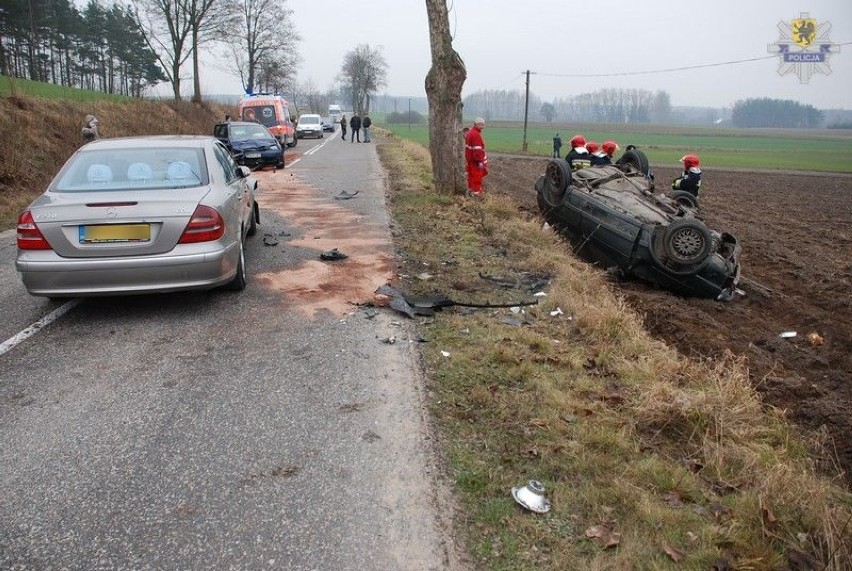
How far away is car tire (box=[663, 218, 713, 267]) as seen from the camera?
754 centimetres

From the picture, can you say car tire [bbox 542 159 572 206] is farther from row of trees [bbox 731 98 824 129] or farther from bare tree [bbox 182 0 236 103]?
row of trees [bbox 731 98 824 129]

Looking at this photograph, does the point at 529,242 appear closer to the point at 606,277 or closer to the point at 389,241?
the point at 606,277

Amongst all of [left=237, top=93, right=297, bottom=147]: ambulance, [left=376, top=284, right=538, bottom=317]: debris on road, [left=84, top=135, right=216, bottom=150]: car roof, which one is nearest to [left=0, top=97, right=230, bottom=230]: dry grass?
[left=237, top=93, right=297, bottom=147]: ambulance

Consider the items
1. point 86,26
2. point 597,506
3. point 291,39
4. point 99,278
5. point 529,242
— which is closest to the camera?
point 597,506

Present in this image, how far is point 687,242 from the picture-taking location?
7.60 metres

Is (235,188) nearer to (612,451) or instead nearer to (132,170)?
(132,170)

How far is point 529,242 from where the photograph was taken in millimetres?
9281

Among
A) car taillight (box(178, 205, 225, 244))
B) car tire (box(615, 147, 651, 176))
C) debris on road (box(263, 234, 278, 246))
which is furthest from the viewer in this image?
car tire (box(615, 147, 651, 176))

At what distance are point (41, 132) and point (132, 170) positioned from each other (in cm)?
1387

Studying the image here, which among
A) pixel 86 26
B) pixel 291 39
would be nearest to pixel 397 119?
pixel 291 39

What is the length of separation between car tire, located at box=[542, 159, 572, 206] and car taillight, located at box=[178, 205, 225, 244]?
5941 millimetres

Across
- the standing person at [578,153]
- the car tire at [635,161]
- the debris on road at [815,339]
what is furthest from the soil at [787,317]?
the car tire at [635,161]

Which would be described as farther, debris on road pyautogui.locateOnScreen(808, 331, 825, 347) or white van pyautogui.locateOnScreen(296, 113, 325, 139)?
white van pyautogui.locateOnScreen(296, 113, 325, 139)

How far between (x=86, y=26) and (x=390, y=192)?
4751cm
